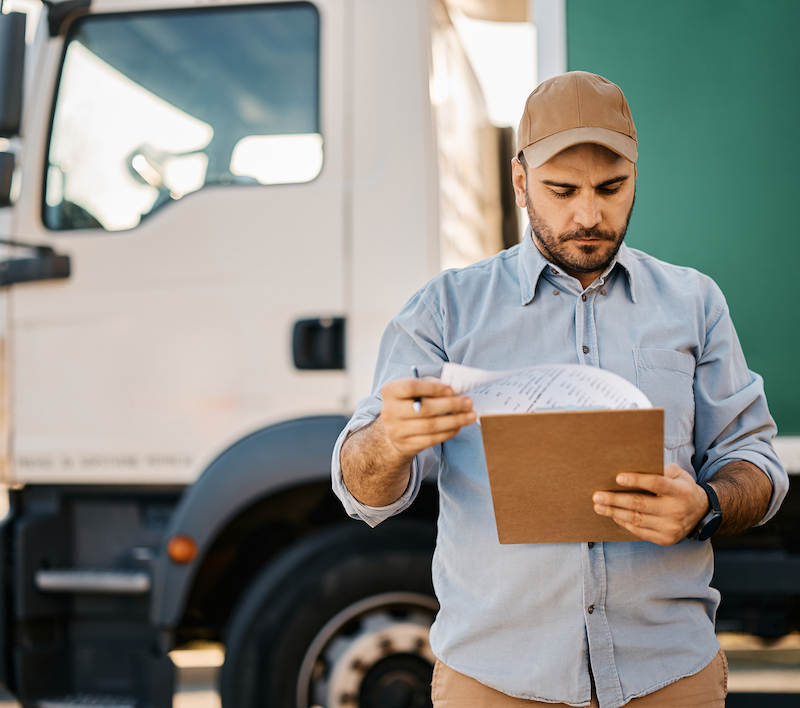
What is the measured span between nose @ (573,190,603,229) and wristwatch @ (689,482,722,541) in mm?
492

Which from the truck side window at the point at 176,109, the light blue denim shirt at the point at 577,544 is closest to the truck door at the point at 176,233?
the truck side window at the point at 176,109

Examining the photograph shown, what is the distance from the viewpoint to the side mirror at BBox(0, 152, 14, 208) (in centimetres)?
224

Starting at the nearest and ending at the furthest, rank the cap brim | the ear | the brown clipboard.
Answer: the brown clipboard
the cap brim
the ear

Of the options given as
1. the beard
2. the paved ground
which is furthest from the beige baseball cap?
the paved ground

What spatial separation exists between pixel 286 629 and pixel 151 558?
525 millimetres

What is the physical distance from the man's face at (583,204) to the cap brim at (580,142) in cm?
2

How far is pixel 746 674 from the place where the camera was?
321 centimetres

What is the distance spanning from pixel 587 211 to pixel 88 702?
2.14 meters

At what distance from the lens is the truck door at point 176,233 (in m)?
2.21

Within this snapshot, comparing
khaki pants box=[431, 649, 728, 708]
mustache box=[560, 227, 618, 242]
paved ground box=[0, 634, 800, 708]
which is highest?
mustache box=[560, 227, 618, 242]

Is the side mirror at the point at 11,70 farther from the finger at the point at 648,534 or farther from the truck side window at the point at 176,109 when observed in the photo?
the finger at the point at 648,534

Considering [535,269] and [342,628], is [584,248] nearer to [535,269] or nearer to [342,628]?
[535,269]

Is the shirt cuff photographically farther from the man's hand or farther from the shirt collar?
the shirt collar

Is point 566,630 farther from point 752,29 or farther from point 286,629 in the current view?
point 752,29
